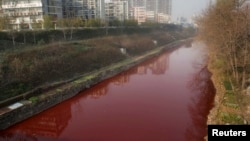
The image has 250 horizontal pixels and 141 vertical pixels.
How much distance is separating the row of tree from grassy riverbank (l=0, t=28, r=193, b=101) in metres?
11.5

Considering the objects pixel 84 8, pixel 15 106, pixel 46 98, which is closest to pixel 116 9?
pixel 84 8

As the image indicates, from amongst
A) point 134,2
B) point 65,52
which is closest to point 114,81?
point 65,52

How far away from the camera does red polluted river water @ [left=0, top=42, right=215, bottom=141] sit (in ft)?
40.6

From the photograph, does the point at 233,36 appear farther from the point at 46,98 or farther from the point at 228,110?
the point at 46,98

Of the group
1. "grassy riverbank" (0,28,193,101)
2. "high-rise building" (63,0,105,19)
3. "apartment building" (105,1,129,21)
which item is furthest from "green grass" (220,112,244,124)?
"apartment building" (105,1,129,21)

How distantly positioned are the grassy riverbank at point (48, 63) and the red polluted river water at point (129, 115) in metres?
2.45

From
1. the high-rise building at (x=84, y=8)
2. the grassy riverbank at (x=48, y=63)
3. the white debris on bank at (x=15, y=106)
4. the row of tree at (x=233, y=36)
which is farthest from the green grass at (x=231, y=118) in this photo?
the high-rise building at (x=84, y=8)

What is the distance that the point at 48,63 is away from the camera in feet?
67.2

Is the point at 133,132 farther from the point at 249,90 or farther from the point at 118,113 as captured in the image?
the point at 249,90

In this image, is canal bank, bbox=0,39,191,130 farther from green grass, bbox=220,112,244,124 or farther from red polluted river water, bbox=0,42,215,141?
green grass, bbox=220,112,244,124

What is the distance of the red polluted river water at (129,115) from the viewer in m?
12.4

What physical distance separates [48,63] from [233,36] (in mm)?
13751

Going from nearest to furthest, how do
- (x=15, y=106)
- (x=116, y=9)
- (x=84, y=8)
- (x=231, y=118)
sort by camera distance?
(x=231, y=118), (x=15, y=106), (x=84, y=8), (x=116, y=9)

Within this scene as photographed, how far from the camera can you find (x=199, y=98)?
57.8ft
